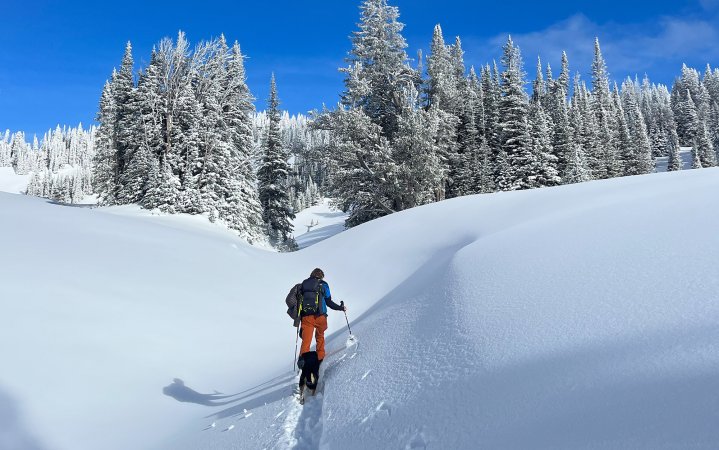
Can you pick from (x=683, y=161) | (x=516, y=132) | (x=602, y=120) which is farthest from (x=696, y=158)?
(x=516, y=132)

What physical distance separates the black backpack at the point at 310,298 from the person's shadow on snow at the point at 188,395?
2198 millimetres

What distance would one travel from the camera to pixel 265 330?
436 inches

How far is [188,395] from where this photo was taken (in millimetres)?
7859

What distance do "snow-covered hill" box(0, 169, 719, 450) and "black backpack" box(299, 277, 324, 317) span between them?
3.21 feet

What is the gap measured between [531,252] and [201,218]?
24732 millimetres

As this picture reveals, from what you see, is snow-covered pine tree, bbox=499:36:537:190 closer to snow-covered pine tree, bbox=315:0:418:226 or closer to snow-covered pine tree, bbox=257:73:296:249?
snow-covered pine tree, bbox=315:0:418:226

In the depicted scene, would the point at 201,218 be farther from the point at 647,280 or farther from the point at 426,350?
the point at 647,280

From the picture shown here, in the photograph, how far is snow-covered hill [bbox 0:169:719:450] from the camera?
327cm

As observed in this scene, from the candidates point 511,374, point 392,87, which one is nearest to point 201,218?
point 392,87

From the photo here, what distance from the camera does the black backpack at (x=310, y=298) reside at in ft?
24.3

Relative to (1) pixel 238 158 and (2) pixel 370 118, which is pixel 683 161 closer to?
(2) pixel 370 118

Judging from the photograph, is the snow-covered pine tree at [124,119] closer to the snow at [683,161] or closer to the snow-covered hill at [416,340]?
the snow-covered hill at [416,340]

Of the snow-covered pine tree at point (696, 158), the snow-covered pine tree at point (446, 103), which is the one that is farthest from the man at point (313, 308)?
the snow-covered pine tree at point (696, 158)

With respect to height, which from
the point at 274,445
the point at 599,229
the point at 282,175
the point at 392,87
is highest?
the point at 392,87
